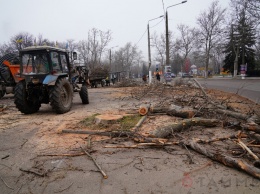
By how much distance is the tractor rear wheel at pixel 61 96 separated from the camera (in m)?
8.33

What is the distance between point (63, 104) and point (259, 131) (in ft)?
22.6

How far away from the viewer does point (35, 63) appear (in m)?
9.23

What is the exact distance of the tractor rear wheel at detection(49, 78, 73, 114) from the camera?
8328 millimetres

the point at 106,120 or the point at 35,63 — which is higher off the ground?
the point at 35,63

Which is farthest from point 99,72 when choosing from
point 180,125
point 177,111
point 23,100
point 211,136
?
point 211,136

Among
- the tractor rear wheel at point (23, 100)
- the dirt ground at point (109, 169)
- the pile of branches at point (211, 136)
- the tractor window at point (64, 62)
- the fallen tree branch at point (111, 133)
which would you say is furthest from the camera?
the tractor window at point (64, 62)

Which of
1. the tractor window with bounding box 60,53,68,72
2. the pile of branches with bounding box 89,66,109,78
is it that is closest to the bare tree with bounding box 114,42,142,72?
the pile of branches with bounding box 89,66,109,78

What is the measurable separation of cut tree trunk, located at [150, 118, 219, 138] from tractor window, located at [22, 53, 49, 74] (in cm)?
591

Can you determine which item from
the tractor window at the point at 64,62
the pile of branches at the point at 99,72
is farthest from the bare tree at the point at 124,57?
the tractor window at the point at 64,62

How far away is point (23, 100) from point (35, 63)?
1.62 meters

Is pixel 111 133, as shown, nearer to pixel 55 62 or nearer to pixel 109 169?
pixel 109 169

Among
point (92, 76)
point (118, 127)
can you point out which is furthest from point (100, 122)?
point (92, 76)

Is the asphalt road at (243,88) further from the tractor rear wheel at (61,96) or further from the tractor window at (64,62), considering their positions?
the tractor window at (64,62)

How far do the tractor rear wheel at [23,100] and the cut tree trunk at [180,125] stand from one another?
588 centimetres
